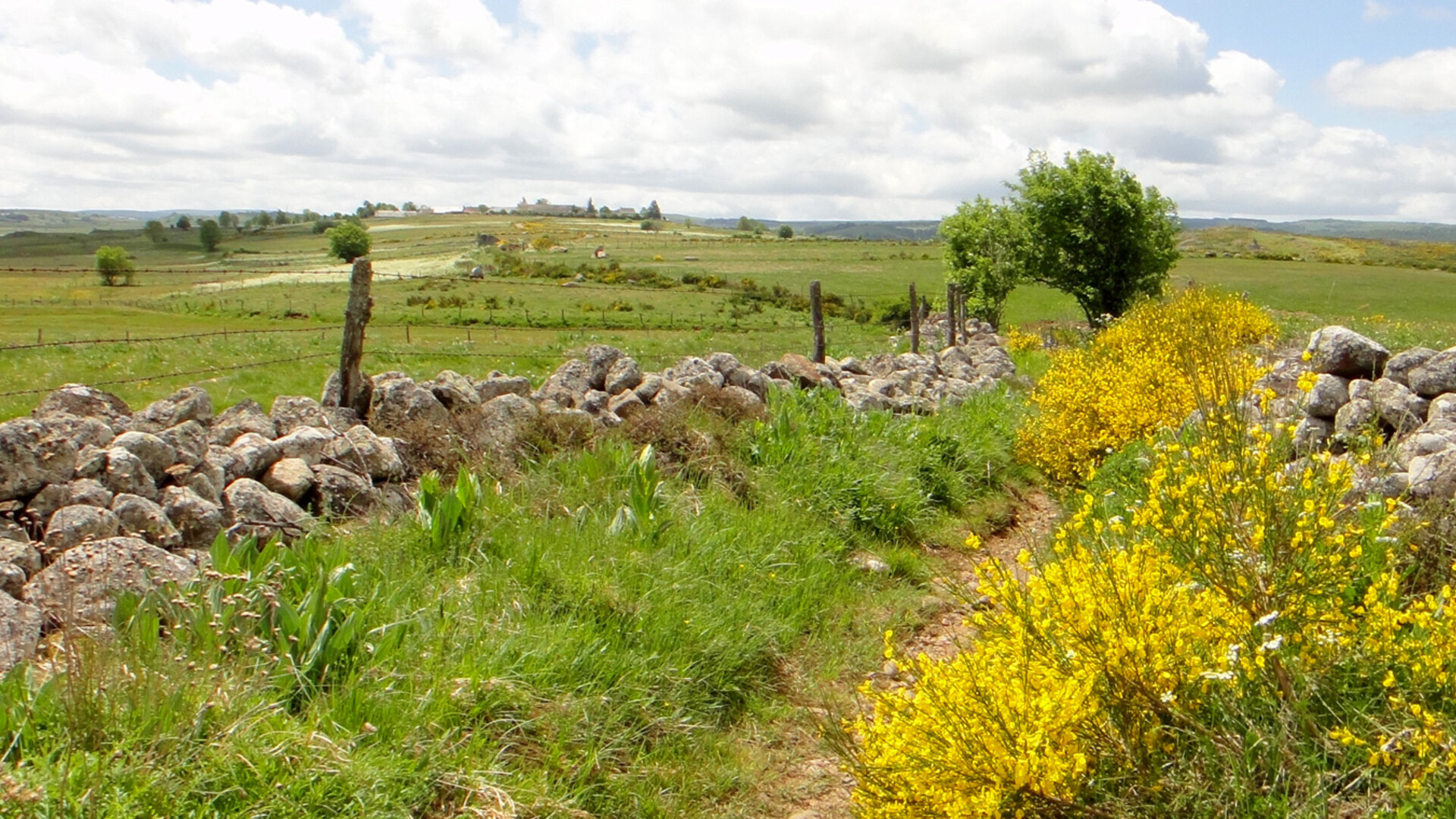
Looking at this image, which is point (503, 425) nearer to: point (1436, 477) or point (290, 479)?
point (290, 479)

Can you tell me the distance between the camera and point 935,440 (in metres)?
9.50

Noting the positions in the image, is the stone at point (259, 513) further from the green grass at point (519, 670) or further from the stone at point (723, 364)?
the stone at point (723, 364)

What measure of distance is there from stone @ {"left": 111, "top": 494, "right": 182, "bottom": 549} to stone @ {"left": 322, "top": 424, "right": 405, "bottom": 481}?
1491mm

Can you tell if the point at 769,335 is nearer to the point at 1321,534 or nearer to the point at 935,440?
the point at 935,440

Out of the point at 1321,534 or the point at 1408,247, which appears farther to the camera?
the point at 1408,247

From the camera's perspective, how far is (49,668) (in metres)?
3.62

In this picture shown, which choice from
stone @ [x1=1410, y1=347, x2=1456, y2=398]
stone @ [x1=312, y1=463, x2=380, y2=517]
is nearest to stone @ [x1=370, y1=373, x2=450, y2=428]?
stone @ [x1=312, y1=463, x2=380, y2=517]

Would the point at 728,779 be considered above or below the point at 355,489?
below

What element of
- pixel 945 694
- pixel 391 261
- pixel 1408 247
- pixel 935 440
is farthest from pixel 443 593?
pixel 1408 247

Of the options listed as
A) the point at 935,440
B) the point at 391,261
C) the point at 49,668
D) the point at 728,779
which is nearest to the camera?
the point at 49,668

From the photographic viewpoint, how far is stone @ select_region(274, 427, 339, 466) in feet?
20.7

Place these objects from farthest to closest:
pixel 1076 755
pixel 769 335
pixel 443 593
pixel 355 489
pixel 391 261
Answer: pixel 391 261 < pixel 769 335 < pixel 355 489 < pixel 443 593 < pixel 1076 755

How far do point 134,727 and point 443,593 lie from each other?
170 centimetres

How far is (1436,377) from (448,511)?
741 cm
